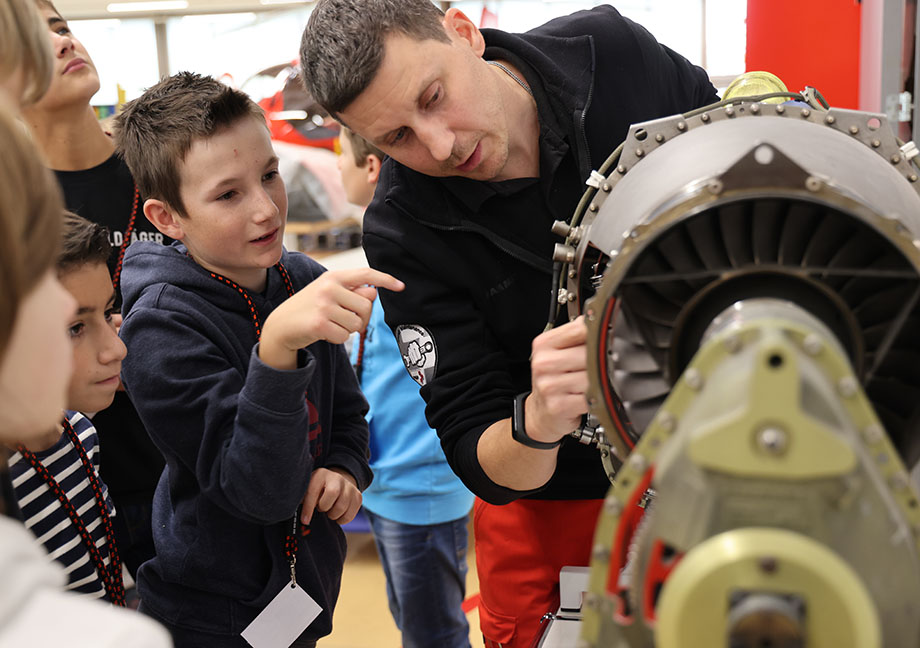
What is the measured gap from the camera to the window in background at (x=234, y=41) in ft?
12.0

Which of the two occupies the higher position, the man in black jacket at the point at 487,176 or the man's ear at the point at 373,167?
the man in black jacket at the point at 487,176

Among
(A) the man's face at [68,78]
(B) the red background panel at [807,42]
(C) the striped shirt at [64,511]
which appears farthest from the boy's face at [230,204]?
(B) the red background panel at [807,42]

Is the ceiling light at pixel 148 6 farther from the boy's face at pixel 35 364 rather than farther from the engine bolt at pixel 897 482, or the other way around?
the engine bolt at pixel 897 482

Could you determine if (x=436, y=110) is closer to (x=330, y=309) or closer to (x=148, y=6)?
(x=330, y=309)

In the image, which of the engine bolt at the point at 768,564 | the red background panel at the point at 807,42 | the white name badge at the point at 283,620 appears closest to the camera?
the engine bolt at the point at 768,564

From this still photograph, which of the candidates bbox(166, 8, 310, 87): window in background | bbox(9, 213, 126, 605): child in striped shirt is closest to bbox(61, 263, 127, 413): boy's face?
bbox(9, 213, 126, 605): child in striped shirt

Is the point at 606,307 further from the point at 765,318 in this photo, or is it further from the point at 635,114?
the point at 635,114

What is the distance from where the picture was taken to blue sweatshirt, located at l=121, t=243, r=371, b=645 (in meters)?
1.17

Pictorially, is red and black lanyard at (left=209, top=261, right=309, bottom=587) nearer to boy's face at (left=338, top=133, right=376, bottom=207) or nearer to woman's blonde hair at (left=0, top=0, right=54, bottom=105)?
woman's blonde hair at (left=0, top=0, right=54, bottom=105)

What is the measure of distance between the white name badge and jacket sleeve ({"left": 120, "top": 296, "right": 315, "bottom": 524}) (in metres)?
0.14

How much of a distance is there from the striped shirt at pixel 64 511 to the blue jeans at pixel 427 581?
951 mm

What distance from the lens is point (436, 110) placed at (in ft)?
3.75

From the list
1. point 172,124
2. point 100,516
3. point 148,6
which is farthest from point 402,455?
point 148,6

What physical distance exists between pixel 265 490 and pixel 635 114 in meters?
0.74
